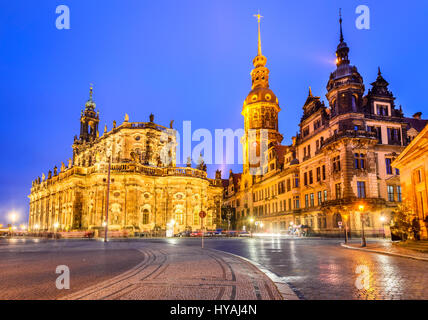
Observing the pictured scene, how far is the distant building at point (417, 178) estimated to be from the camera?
2119 cm

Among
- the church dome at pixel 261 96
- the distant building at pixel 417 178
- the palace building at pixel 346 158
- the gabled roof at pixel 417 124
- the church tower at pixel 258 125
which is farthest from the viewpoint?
the church dome at pixel 261 96

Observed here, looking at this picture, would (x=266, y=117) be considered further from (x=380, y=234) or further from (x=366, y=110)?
(x=380, y=234)

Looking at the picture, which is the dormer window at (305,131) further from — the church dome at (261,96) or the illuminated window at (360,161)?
the church dome at (261,96)

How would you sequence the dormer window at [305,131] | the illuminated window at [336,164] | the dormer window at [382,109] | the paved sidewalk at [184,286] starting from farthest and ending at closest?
1. the dormer window at [305,131]
2. the dormer window at [382,109]
3. the illuminated window at [336,164]
4. the paved sidewalk at [184,286]

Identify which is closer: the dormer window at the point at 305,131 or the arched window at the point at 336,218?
the arched window at the point at 336,218

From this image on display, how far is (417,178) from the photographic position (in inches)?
899

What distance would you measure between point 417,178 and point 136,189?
40655 millimetres

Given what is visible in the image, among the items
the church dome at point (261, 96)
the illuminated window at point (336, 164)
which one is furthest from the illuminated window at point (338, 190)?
the church dome at point (261, 96)

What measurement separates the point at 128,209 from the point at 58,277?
44437 millimetres

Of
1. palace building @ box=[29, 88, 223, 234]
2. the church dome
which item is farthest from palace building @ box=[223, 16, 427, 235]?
the church dome

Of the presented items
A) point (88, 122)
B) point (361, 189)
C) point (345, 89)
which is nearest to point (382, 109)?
point (345, 89)

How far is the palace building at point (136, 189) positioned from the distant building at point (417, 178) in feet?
114

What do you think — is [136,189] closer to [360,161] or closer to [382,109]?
[360,161]
